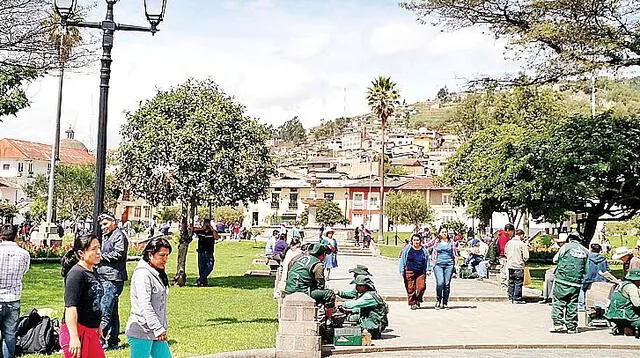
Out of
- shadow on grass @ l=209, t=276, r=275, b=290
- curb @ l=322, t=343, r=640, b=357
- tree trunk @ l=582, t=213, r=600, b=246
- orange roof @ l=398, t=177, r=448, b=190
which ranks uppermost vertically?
orange roof @ l=398, t=177, r=448, b=190

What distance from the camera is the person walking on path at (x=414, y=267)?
1592 centimetres

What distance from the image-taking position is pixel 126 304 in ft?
50.2

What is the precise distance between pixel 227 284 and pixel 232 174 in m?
3.89

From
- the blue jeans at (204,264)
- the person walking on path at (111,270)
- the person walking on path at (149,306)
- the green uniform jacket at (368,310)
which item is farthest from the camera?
the blue jeans at (204,264)

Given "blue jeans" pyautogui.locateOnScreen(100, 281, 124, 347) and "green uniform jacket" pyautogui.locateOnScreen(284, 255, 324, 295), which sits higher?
"green uniform jacket" pyautogui.locateOnScreen(284, 255, 324, 295)

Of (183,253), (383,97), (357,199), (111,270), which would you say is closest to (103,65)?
(111,270)

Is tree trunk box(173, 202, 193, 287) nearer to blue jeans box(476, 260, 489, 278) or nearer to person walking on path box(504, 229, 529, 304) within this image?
person walking on path box(504, 229, 529, 304)

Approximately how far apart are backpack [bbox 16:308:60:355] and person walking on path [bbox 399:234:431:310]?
794cm

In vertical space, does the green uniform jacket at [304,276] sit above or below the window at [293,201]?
below

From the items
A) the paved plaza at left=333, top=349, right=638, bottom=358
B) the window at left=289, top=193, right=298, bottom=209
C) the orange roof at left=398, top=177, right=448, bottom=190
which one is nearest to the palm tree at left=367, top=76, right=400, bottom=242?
the orange roof at left=398, top=177, right=448, bottom=190

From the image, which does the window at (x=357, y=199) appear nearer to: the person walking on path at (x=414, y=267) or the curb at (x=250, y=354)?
the person walking on path at (x=414, y=267)

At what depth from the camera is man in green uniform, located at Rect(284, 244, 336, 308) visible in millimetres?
11102

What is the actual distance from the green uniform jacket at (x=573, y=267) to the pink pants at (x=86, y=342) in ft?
28.9

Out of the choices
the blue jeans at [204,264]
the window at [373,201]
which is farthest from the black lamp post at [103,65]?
the window at [373,201]
